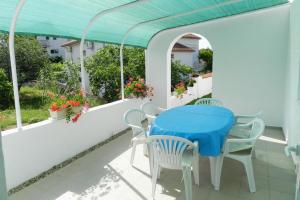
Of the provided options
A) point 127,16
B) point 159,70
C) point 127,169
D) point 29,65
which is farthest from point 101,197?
point 29,65

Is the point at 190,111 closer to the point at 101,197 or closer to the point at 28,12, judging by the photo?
the point at 101,197

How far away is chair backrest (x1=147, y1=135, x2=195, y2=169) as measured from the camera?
9.53 feet

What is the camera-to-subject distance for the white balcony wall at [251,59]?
20.3 ft

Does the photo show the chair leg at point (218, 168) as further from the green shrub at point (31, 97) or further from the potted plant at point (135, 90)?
the green shrub at point (31, 97)

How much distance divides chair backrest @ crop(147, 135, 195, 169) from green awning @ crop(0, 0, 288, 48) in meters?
2.57

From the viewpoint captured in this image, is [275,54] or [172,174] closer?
[172,174]

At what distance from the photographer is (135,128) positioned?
4.02 metres

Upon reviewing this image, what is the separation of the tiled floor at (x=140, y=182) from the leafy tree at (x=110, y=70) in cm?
499

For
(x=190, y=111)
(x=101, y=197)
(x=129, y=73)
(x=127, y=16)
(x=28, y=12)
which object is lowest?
(x=101, y=197)

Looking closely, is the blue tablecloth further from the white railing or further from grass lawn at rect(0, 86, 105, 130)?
the white railing

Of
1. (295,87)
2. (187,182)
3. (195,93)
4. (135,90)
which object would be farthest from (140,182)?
(195,93)

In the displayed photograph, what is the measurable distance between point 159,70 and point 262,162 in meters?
4.81

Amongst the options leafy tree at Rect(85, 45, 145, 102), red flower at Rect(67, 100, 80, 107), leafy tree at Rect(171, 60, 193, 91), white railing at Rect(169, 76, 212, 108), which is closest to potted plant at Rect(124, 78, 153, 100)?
white railing at Rect(169, 76, 212, 108)

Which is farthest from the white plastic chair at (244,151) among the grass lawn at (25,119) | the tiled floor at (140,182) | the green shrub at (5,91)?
the green shrub at (5,91)
